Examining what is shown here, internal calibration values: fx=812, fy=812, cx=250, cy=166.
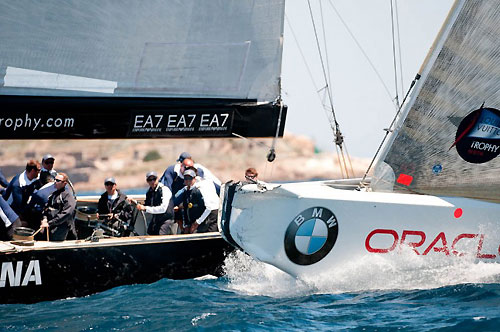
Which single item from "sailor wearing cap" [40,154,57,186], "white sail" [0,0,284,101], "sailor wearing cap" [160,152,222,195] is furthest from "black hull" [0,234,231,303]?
"white sail" [0,0,284,101]

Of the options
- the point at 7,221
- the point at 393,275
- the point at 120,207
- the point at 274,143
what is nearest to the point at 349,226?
the point at 393,275

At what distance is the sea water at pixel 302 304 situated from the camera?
5.09m

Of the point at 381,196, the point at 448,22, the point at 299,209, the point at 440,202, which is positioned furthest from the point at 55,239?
the point at 448,22

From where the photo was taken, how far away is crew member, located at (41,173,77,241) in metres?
6.58

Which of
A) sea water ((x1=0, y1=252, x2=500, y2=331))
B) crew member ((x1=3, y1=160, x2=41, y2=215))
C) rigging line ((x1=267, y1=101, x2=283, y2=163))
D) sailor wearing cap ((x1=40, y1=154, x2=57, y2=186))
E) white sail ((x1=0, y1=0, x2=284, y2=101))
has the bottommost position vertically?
sea water ((x1=0, y1=252, x2=500, y2=331))

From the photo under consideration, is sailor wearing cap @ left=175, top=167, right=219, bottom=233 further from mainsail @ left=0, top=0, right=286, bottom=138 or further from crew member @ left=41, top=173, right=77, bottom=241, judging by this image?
mainsail @ left=0, top=0, right=286, bottom=138

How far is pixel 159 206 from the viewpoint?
701cm

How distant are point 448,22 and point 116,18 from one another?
236 cm

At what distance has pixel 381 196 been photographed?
19.2ft

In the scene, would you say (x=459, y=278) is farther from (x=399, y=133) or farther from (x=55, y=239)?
(x=55, y=239)

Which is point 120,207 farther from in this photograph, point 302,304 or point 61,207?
point 302,304

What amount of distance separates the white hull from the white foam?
0.03 metres

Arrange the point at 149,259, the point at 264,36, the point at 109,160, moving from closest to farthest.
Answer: the point at 264,36, the point at 149,259, the point at 109,160

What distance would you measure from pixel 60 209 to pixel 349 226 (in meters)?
2.41
